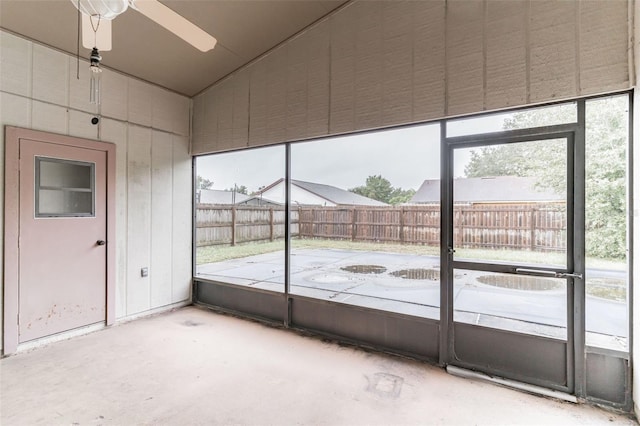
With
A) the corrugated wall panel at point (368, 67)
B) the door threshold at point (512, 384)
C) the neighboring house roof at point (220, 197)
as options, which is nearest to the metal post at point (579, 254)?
the door threshold at point (512, 384)

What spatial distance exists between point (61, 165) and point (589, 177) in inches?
199

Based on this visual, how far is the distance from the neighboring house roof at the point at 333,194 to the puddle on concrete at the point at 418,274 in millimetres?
965

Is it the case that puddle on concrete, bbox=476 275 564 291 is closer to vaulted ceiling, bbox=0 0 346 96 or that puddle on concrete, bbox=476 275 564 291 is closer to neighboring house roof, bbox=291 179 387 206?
neighboring house roof, bbox=291 179 387 206

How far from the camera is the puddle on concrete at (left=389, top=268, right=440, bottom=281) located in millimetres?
3175

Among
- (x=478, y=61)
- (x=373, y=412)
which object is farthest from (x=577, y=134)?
(x=373, y=412)

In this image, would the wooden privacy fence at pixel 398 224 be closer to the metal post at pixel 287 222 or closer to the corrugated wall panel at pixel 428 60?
the metal post at pixel 287 222

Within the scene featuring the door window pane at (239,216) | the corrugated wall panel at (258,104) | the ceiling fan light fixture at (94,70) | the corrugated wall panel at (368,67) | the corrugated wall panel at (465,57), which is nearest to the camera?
the ceiling fan light fixture at (94,70)

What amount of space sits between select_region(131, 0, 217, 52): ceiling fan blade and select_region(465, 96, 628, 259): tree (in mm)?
2667

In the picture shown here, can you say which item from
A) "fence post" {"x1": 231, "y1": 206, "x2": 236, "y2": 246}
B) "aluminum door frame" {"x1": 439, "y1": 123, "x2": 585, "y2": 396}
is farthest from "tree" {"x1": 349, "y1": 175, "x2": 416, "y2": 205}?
"fence post" {"x1": 231, "y1": 206, "x2": 236, "y2": 246}

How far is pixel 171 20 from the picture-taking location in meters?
2.18

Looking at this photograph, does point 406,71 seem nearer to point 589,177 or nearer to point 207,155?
point 589,177

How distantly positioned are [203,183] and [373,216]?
2.75 meters

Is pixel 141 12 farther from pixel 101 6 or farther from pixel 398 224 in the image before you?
pixel 398 224

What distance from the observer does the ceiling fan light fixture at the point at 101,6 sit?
1571 mm
